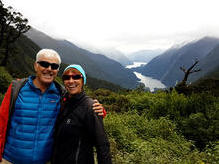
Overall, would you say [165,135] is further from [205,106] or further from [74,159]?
[74,159]

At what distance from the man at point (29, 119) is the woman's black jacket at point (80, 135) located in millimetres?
190

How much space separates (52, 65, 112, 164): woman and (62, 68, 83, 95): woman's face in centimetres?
A: 4

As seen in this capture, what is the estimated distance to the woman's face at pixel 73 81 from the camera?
219 centimetres

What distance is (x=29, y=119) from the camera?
2.11m

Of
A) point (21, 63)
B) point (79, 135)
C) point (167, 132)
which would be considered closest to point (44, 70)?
point (79, 135)

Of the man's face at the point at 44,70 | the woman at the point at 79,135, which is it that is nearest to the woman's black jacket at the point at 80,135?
the woman at the point at 79,135

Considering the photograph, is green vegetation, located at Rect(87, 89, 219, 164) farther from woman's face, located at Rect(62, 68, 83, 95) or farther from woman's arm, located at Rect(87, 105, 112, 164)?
woman's face, located at Rect(62, 68, 83, 95)

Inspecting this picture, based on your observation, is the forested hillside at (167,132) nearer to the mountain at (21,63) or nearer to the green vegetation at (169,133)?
the green vegetation at (169,133)

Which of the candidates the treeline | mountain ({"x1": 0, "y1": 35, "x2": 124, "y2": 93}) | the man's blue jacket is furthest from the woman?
mountain ({"x1": 0, "y1": 35, "x2": 124, "y2": 93})

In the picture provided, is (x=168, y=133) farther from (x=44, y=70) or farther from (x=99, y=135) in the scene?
(x=44, y=70)

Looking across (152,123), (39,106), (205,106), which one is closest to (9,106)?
(39,106)

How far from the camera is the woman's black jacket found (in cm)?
196

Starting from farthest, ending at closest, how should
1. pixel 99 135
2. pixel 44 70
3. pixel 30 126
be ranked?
pixel 44 70 → pixel 30 126 → pixel 99 135

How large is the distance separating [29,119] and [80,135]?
0.63 metres
